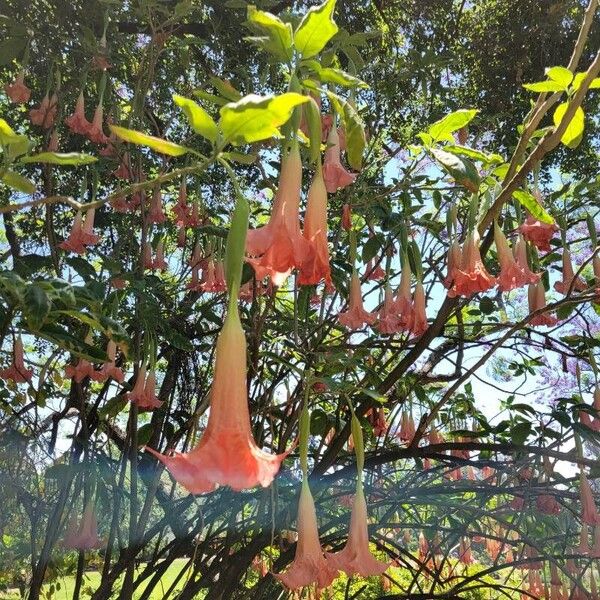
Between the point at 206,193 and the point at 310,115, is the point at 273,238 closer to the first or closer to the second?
the point at 310,115

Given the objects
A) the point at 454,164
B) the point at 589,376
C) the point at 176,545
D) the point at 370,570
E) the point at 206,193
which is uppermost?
the point at 206,193

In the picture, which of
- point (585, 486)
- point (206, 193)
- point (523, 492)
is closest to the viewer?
point (585, 486)

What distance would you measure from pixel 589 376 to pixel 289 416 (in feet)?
9.84

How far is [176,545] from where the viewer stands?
2074 mm

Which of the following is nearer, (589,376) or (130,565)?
(130,565)

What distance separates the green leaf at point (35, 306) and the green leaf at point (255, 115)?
0.32m

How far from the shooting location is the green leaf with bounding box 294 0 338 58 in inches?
28.5

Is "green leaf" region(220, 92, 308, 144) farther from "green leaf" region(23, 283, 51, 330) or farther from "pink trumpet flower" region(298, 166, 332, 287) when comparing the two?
"green leaf" region(23, 283, 51, 330)

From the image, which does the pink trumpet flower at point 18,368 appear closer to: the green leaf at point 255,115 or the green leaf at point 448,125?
the green leaf at point 448,125

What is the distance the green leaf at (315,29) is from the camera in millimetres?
724

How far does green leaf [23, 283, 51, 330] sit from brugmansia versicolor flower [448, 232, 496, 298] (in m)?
0.80

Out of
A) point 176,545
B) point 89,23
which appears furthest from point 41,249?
point 176,545

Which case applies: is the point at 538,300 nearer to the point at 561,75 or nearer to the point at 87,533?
the point at 561,75

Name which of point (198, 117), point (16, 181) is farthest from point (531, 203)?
point (16, 181)
